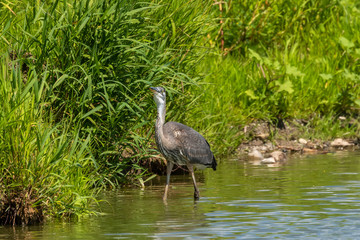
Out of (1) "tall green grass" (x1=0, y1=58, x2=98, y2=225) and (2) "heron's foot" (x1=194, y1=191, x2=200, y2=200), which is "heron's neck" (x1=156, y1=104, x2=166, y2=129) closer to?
(2) "heron's foot" (x1=194, y1=191, x2=200, y2=200)

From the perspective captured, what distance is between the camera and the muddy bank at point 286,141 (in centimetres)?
1415

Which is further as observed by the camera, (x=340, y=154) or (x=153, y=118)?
(x=340, y=154)

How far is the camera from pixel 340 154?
45.3ft

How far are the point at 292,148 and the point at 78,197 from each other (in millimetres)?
6890

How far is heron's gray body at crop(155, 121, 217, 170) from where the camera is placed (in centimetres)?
995

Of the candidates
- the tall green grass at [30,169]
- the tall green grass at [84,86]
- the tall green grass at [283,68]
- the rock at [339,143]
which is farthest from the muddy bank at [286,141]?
the tall green grass at [30,169]

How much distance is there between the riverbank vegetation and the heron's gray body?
0.30 m

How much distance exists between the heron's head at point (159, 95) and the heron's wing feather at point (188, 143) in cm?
40

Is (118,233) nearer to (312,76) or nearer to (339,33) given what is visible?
(312,76)

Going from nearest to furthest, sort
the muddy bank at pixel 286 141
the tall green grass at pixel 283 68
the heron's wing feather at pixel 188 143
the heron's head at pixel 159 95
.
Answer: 1. the heron's head at pixel 159 95
2. the heron's wing feather at pixel 188 143
3. the tall green grass at pixel 283 68
4. the muddy bank at pixel 286 141

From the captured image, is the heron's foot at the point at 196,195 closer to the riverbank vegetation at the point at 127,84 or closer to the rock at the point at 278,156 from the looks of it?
the riverbank vegetation at the point at 127,84

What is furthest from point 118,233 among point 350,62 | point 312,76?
point 350,62

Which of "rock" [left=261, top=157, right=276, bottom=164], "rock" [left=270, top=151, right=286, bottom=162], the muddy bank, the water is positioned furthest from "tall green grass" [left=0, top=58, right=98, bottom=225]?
the muddy bank

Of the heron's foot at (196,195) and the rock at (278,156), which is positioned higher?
the rock at (278,156)
